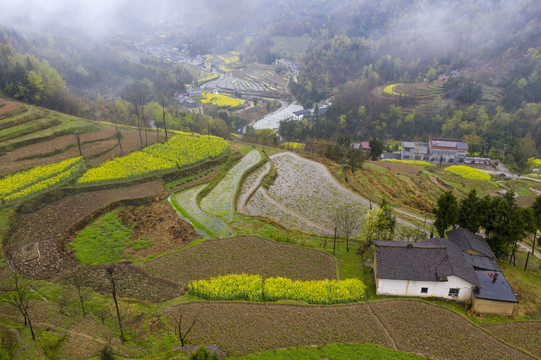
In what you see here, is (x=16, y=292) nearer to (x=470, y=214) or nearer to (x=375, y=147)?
(x=470, y=214)

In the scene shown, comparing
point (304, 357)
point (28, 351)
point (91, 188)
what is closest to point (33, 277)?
point (28, 351)

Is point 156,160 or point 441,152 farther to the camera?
point 441,152

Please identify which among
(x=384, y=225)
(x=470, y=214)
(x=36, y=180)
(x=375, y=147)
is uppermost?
(x=375, y=147)

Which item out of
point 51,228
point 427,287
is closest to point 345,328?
→ point 427,287

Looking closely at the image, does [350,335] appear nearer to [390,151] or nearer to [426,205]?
[426,205]

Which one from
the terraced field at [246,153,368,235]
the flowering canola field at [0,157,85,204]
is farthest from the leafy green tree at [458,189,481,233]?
the flowering canola field at [0,157,85,204]

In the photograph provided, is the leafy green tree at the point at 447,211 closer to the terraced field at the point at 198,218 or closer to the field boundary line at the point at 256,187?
the terraced field at the point at 198,218

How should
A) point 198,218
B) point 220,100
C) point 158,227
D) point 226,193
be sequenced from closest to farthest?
1. point 158,227
2. point 198,218
3. point 226,193
4. point 220,100
